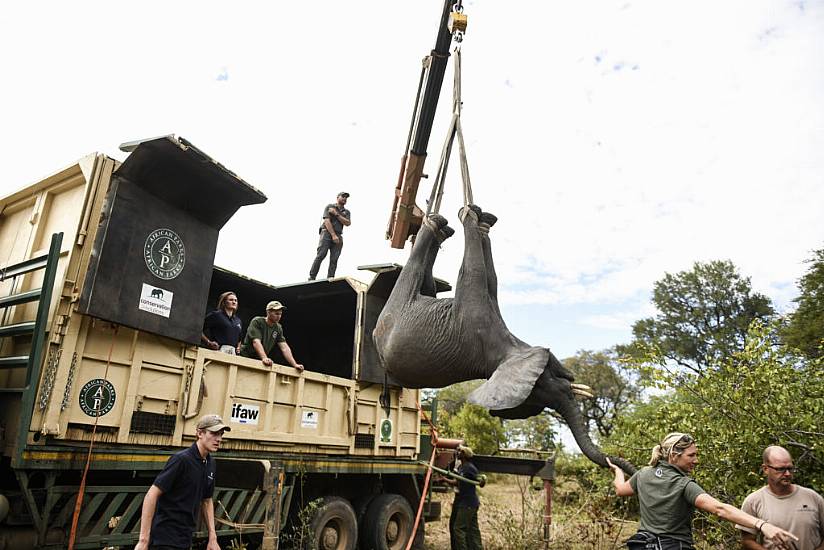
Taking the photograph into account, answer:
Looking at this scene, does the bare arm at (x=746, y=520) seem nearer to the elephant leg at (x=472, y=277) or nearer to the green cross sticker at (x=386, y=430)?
the elephant leg at (x=472, y=277)

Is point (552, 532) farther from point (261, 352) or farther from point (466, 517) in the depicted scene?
point (261, 352)

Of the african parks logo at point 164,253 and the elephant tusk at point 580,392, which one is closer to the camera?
the elephant tusk at point 580,392

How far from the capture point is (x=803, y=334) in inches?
635

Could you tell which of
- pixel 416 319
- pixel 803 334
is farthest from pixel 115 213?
pixel 803 334

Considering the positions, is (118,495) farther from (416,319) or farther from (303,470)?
(416,319)

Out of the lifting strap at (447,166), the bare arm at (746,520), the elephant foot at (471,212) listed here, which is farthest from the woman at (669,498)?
the lifting strap at (447,166)

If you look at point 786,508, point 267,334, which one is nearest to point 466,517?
point 267,334

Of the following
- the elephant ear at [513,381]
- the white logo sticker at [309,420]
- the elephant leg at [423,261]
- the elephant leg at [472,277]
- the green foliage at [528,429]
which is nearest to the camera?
the elephant ear at [513,381]

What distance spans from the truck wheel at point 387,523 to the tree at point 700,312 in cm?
2383

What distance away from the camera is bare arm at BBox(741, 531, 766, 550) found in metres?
3.76

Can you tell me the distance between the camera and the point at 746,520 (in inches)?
136

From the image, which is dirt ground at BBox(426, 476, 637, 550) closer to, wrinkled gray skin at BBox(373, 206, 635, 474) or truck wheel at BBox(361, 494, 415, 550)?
truck wheel at BBox(361, 494, 415, 550)

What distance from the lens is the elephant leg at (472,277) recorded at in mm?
3938

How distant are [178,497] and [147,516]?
0.23 m
